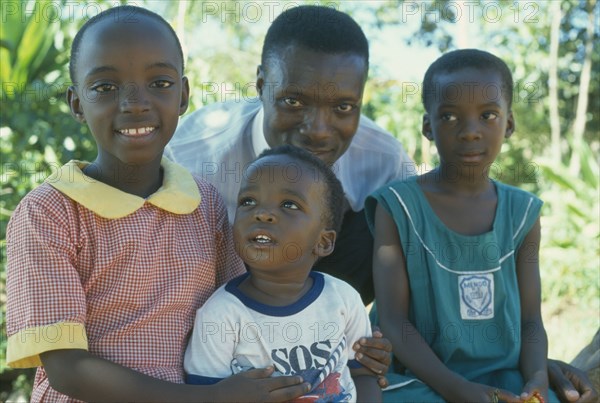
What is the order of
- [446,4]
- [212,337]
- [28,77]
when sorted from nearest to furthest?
[212,337] < [28,77] < [446,4]

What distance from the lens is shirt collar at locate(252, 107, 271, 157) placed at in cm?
317

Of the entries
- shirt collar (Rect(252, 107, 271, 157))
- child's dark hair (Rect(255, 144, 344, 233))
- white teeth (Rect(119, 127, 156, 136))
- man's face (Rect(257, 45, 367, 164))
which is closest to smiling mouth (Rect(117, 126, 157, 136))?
white teeth (Rect(119, 127, 156, 136))

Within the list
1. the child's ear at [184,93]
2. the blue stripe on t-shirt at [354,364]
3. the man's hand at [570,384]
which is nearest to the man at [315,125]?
the child's ear at [184,93]

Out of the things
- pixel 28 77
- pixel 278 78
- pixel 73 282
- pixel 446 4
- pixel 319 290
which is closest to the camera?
pixel 73 282

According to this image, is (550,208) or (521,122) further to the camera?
(521,122)

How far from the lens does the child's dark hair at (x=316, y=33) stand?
9.12 feet

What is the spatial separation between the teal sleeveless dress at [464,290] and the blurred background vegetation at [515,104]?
75.2 inches

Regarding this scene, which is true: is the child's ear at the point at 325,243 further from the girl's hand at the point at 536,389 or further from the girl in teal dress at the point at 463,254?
the girl's hand at the point at 536,389

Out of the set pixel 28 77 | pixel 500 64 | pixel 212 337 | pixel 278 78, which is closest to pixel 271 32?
pixel 278 78

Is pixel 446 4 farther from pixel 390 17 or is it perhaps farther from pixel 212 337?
pixel 212 337

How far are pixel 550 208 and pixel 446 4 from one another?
2.60 metres

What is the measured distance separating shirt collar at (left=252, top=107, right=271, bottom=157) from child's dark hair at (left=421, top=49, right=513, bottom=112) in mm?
648

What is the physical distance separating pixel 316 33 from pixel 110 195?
106 cm

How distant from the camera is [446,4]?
873 cm
